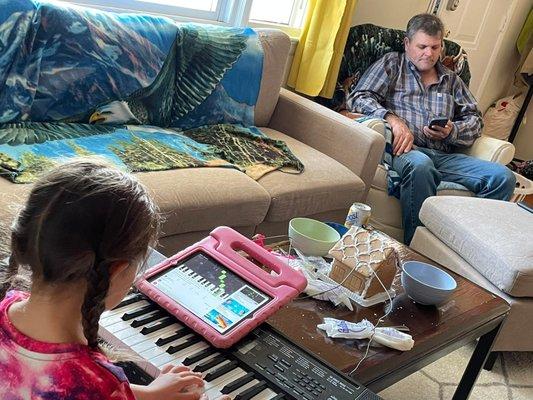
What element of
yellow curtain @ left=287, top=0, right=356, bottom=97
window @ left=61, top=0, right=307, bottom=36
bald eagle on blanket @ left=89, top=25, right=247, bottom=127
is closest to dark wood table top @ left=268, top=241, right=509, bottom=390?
bald eagle on blanket @ left=89, top=25, right=247, bottom=127

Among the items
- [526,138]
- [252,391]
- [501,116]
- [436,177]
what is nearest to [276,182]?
[436,177]

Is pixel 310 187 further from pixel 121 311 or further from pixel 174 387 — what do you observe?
pixel 174 387

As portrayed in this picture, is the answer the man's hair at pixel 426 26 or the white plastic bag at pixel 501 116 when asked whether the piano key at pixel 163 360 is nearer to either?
the man's hair at pixel 426 26

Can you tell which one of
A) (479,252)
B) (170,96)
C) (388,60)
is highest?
(388,60)

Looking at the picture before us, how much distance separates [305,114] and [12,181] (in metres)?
1.57

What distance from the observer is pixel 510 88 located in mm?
5371

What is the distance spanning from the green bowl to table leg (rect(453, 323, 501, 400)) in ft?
1.95

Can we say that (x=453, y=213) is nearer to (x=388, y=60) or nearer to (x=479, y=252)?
(x=479, y=252)

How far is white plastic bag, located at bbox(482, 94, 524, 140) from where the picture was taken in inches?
202

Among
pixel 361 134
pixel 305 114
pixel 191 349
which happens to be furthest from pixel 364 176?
pixel 191 349

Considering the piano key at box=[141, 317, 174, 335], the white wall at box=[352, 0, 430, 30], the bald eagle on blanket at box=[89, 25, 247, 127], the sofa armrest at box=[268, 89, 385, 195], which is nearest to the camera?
the piano key at box=[141, 317, 174, 335]

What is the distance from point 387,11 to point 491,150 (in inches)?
45.3

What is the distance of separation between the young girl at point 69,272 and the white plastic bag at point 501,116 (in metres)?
4.72

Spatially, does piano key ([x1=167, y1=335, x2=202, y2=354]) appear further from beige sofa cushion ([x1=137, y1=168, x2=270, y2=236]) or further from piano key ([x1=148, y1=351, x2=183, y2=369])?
beige sofa cushion ([x1=137, y1=168, x2=270, y2=236])
